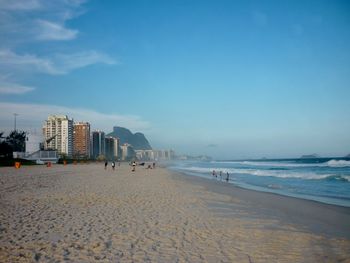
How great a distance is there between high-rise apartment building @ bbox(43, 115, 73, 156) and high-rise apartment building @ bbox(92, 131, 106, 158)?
32.9 m

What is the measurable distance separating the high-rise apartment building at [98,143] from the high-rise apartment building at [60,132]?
32926mm

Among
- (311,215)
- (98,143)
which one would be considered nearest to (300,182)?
(311,215)

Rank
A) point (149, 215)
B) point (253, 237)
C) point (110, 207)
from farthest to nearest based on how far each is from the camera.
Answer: point (110, 207) → point (149, 215) → point (253, 237)

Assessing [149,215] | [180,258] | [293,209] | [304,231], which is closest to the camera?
[180,258]

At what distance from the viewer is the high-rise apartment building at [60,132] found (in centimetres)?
11812

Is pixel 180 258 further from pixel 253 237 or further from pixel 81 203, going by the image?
pixel 81 203

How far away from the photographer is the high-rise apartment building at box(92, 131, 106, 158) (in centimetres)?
15762

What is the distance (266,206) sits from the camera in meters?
12.9

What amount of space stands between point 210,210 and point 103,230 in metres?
4.85

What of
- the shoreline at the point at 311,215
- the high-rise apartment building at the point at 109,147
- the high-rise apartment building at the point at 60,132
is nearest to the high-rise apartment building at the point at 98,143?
the high-rise apartment building at the point at 109,147

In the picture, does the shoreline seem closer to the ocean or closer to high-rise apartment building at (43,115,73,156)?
the ocean

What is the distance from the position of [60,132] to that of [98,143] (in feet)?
137

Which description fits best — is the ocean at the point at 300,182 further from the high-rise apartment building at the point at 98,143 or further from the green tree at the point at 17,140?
the high-rise apartment building at the point at 98,143

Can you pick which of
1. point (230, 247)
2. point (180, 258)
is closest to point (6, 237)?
point (180, 258)
